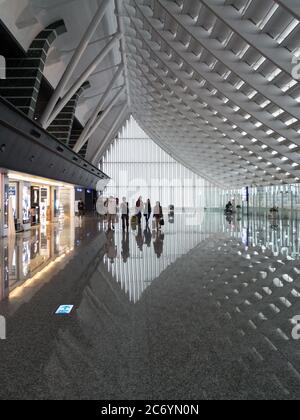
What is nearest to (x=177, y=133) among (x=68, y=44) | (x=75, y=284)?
(x=68, y=44)

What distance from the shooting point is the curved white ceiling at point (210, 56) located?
1215 cm

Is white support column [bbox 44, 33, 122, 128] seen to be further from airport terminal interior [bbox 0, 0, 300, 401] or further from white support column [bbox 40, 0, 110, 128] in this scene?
white support column [bbox 40, 0, 110, 128]

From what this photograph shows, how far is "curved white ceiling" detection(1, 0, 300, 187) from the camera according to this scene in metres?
12.1

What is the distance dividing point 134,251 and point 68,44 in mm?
14764

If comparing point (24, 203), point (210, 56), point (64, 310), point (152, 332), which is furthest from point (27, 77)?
point (152, 332)

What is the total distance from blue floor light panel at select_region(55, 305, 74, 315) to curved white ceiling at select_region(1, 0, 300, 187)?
8369 millimetres

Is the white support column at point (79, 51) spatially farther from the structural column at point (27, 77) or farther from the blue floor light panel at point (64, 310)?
the blue floor light panel at point (64, 310)

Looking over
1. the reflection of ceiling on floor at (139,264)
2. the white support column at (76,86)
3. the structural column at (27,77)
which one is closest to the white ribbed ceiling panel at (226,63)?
the white support column at (76,86)

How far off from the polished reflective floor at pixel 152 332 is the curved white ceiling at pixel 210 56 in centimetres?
703

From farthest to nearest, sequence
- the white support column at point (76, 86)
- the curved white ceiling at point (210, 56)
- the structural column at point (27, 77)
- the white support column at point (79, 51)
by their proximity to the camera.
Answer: the white support column at point (76, 86) → the white support column at point (79, 51) → the structural column at point (27, 77) → the curved white ceiling at point (210, 56)

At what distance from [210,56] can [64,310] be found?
14.9m

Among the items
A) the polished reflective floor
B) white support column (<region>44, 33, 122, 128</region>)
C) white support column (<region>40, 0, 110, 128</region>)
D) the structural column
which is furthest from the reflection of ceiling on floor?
white support column (<region>44, 33, 122, 128</region>)

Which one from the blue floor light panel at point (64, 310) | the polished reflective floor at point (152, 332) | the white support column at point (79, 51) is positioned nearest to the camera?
the polished reflective floor at point (152, 332)
